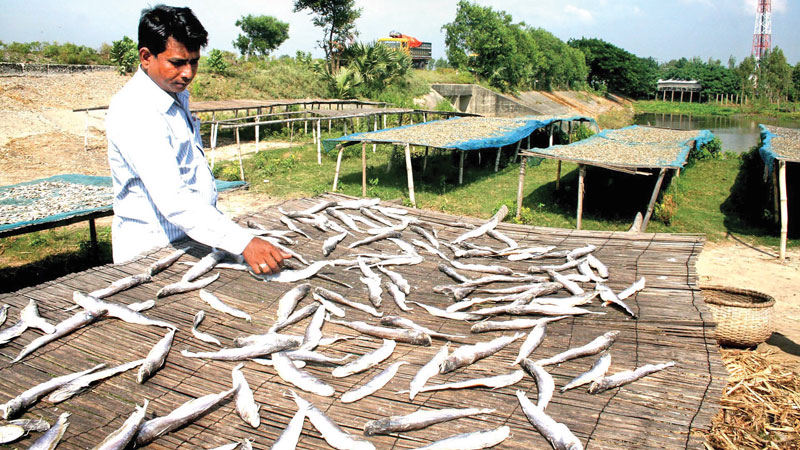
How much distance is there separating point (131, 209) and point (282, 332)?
1441mm

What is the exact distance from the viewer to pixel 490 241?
495cm

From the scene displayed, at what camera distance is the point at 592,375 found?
2.61m

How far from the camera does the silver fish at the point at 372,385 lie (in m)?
2.45

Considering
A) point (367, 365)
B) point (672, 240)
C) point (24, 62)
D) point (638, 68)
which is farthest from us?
point (638, 68)

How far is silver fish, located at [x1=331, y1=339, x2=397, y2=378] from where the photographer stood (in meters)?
2.64

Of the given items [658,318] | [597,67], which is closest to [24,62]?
[658,318]

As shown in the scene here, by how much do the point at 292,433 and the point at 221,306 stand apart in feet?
4.21

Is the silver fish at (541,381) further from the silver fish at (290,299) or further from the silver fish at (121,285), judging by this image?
the silver fish at (121,285)

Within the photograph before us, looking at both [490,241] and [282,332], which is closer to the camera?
[282,332]

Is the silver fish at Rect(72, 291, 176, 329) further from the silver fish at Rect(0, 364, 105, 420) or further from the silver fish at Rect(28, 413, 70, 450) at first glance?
the silver fish at Rect(28, 413, 70, 450)

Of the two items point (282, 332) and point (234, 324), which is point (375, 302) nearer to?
point (282, 332)

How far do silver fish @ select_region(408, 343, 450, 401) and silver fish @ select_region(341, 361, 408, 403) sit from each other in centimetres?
13

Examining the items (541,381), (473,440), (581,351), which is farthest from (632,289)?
(473,440)

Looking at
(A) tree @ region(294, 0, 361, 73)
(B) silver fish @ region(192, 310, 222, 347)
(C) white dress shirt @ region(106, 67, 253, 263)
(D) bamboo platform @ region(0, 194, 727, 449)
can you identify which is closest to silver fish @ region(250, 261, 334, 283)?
(D) bamboo platform @ region(0, 194, 727, 449)
